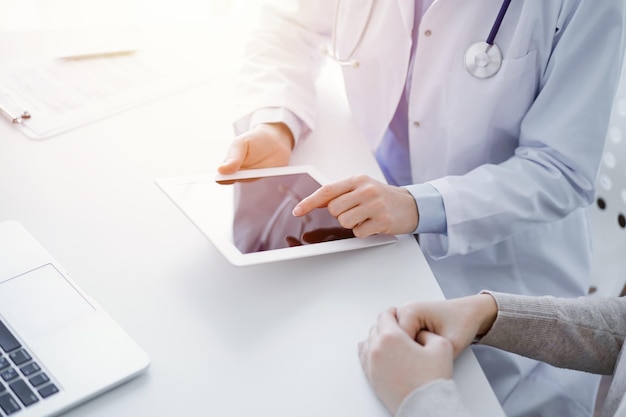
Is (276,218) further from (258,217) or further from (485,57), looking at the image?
(485,57)

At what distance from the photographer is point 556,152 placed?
925 millimetres

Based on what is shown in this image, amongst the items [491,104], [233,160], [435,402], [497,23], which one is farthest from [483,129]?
[435,402]

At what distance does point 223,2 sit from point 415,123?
991 mm

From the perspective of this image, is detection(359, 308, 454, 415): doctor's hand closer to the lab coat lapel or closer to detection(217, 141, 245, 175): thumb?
detection(217, 141, 245, 175): thumb

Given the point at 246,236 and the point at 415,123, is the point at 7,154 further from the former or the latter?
the point at 415,123

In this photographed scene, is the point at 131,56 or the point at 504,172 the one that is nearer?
the point at 504,172

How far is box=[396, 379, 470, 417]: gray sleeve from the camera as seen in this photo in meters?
0.60

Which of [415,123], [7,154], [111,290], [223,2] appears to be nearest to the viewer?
[111,290]

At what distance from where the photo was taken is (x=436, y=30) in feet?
3.19

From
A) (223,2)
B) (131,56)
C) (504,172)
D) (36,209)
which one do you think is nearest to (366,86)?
(504,172)

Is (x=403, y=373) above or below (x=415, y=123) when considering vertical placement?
below

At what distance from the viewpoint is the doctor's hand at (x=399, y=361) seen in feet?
2.05

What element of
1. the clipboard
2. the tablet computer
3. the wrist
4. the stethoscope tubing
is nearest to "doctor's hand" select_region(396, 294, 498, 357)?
the wrist

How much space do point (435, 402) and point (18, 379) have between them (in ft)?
1.27
